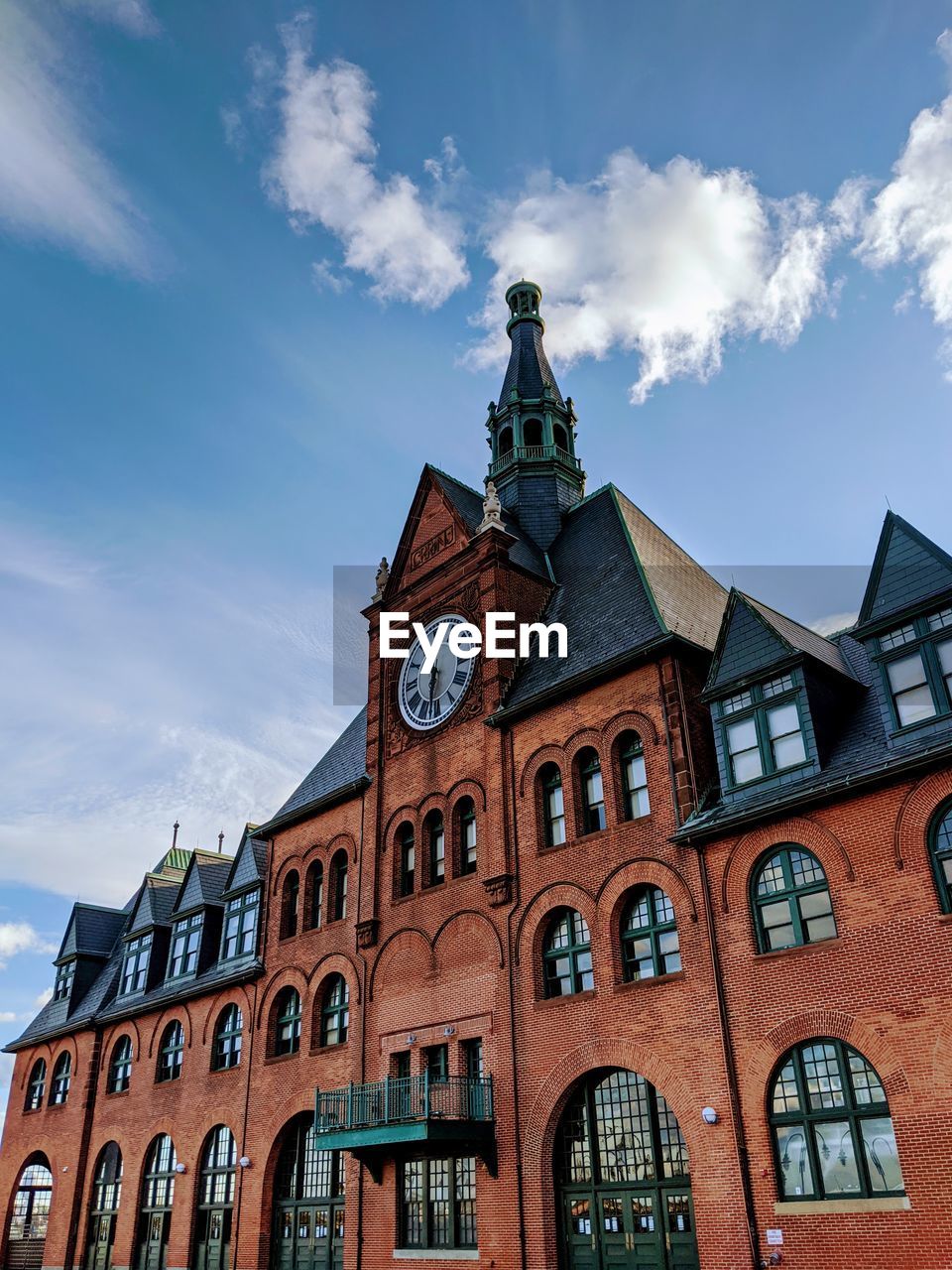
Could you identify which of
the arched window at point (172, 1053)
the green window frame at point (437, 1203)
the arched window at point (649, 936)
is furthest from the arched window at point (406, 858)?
the arched window at point (172, 1053)

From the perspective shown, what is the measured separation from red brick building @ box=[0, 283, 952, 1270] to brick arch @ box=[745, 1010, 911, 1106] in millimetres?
51

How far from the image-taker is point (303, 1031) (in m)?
32.8

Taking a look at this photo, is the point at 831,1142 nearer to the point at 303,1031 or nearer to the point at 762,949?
the point at 762,949

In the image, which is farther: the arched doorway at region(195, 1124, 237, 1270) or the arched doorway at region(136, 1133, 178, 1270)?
the arched doorway at region(136, 1133, 178, 1270)

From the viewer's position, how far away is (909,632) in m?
22.0

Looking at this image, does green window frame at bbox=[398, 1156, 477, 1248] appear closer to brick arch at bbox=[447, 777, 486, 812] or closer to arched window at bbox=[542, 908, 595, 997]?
arched window at bbox=[542, 908, 595, 997]

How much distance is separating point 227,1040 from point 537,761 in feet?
55.3

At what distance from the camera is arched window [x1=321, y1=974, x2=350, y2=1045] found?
3195 cm

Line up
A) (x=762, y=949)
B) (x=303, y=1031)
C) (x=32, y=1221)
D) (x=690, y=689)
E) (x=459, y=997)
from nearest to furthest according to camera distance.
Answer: (x=762, y=949) → (x=690, y=689) → (x=459, y=997) → (x=303, y=1031) → (x=32, y=1221)

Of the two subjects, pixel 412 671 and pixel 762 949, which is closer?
pixel 762 949

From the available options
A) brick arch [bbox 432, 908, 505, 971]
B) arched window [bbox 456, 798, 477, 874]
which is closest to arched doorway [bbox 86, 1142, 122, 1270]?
brick arch [bbox 432, 908, 505, 971]

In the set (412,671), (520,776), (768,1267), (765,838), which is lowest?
(768,1267)

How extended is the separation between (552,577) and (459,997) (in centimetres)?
1323

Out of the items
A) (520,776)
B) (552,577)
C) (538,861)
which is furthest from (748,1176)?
(552,577)
